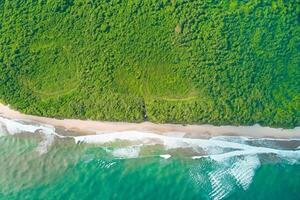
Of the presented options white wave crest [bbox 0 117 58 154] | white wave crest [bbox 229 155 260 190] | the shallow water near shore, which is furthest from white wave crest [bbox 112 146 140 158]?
white wave crest [bbox 229 155 260 190]

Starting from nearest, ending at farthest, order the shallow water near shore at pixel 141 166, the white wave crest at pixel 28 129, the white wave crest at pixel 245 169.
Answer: the shallow water near shore at pixel 141 166 → the white wave crest at pixel 245 169 → the white wave crest at pixel 28 129

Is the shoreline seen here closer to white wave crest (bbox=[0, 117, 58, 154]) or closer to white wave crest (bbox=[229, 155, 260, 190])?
white wave crest (bbox=[0, 117, 58, 154])

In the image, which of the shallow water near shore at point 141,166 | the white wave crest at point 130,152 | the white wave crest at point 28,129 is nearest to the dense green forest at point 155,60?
the white wave crest at point 28,129

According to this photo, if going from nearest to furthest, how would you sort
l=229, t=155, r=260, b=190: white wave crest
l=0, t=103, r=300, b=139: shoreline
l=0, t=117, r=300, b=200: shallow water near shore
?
l=0, t=117, r=300, b=200: shallow water near shore, l=229, t=155, r=260, b=190: white wave crest, l=0, t=103, r=300, b=139: shoreline

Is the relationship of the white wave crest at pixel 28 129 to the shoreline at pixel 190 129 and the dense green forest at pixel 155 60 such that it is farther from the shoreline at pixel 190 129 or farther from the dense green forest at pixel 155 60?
the dense green forest at pixel 155 60

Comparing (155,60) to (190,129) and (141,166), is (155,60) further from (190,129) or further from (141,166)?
(141,166)

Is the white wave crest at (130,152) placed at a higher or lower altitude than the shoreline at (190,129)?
lower

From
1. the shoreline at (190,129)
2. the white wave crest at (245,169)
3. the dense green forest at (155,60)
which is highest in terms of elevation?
the dense green forest at (155,60)
